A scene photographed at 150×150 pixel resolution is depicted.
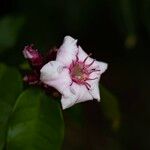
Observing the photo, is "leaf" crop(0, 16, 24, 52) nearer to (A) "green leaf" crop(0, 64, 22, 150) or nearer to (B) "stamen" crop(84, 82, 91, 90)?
(A) "green leaf" crop(0, 64, 22, 150)

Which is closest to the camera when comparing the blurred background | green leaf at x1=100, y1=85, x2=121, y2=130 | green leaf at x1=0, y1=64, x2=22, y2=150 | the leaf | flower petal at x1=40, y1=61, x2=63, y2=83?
flower petal at x1=40, y1=61, x2=63, y2=83

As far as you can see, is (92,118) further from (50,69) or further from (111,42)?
(50,69)

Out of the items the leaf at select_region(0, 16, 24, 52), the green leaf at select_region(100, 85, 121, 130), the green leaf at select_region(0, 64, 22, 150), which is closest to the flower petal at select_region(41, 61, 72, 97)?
the green leaf at select_region(0, 64, 22, 150)

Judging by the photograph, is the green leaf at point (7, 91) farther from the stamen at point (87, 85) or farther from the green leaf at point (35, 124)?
the stamen at point (87, 85)

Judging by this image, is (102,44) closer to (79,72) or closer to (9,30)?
(9,30)

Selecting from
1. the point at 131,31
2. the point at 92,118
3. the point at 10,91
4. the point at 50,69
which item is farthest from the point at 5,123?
the point at 92,118
